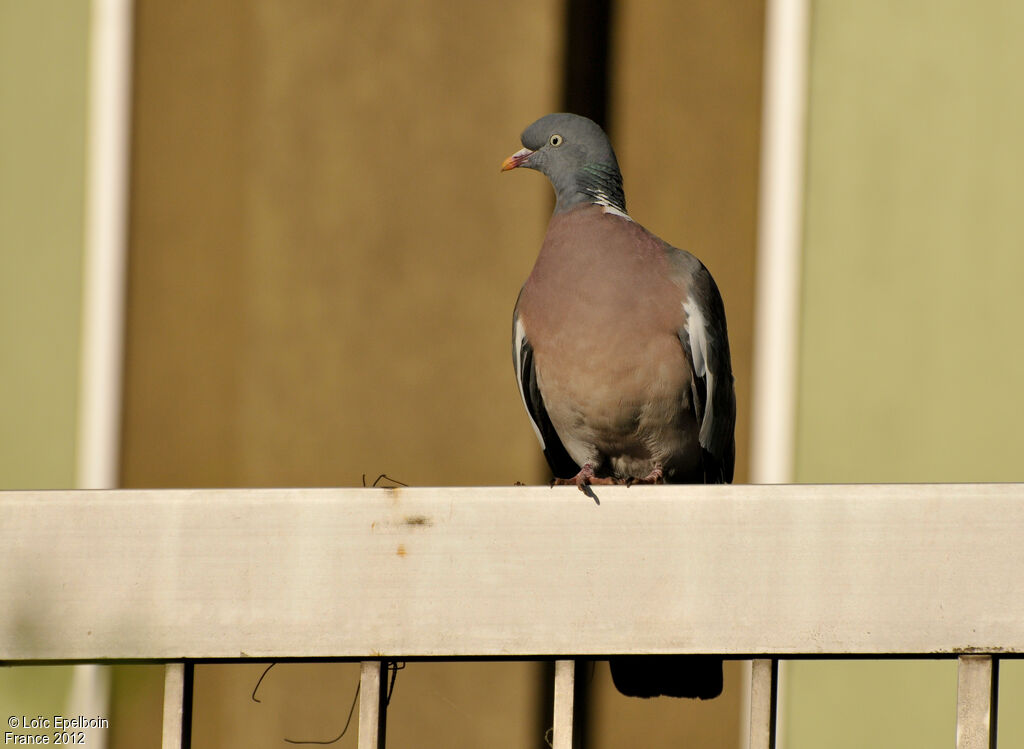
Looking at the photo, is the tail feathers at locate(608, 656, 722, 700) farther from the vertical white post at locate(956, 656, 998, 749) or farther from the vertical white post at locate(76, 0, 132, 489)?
the vertical white post at locate(76, 0, 132, 489)

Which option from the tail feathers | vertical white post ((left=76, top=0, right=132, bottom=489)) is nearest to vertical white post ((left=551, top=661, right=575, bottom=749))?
the tail feathers

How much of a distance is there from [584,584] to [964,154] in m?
2.73

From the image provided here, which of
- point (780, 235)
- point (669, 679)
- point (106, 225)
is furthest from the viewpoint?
point (106, 225)

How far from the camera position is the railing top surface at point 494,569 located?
121 cm

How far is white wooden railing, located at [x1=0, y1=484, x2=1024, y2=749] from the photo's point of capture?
1.21 metres

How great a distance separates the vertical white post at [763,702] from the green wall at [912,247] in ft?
7.41

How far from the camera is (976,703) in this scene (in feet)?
3.87

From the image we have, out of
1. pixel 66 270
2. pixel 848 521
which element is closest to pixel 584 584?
pixel 848 521

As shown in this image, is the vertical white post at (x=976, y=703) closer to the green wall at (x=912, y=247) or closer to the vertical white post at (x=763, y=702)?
the vertical white post at (x=763, y=702)

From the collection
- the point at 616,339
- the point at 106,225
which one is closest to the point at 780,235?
the point at 616,339

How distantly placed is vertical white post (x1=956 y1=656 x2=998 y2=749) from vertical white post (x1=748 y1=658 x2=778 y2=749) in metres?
0.19

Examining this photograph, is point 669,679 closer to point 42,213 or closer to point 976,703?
point 976,703

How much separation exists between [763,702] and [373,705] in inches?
16.6

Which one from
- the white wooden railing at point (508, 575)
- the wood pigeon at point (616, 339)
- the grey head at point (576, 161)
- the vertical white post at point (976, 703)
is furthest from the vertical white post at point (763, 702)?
the grey head at point (576, 161)
